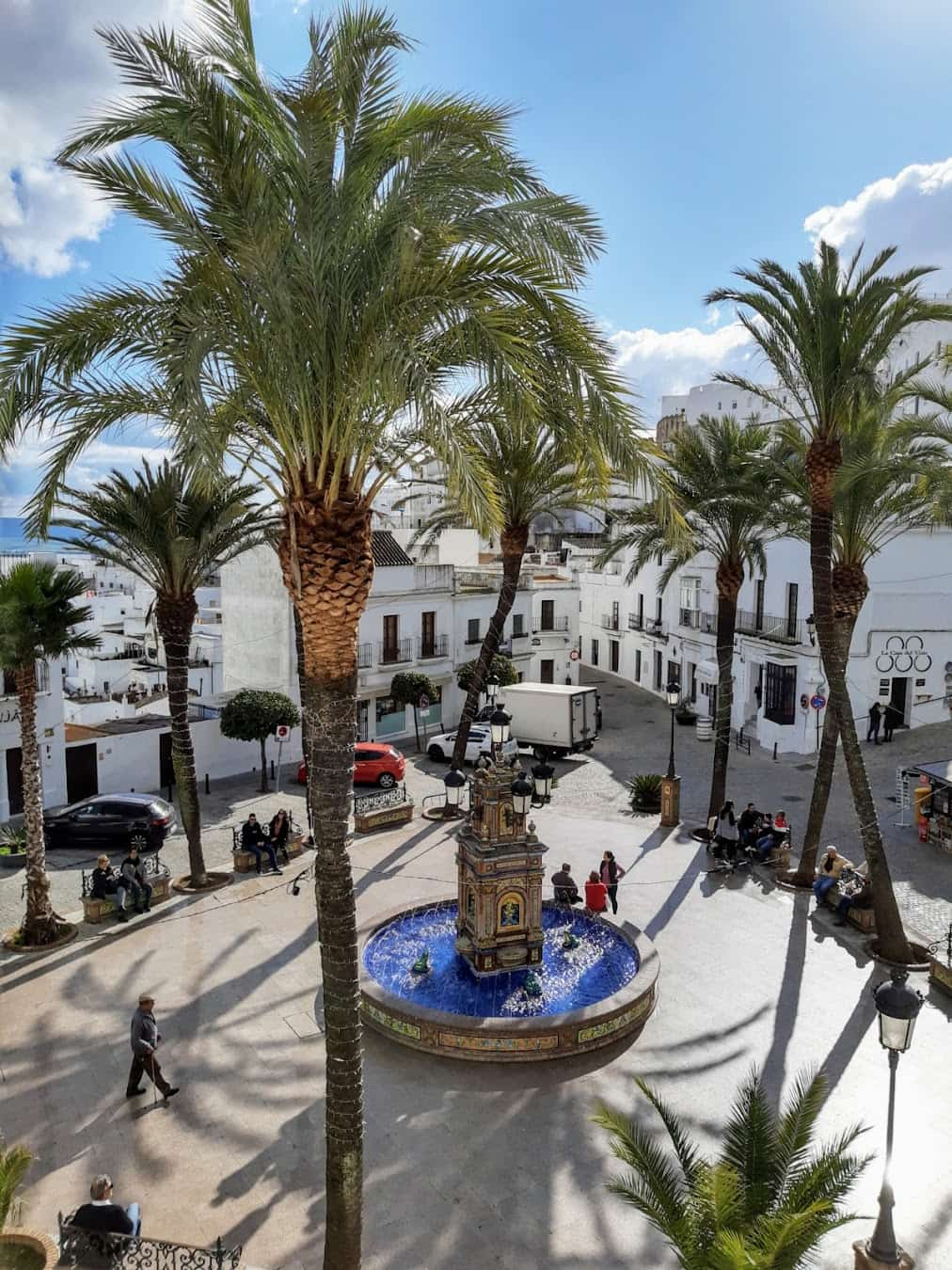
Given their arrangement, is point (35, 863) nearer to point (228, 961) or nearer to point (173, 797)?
point (228, 961)

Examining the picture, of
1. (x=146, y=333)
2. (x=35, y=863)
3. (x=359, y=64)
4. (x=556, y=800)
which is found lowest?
(x=556, y=800)

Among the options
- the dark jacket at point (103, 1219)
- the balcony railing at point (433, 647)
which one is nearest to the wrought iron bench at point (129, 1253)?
the dark jacket at point (103, 1219)

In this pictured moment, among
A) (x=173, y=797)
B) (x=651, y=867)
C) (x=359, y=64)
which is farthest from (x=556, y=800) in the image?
(x=359, y=64)

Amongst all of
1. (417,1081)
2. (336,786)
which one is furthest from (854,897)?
(336,786)

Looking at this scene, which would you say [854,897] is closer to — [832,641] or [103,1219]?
[832,641]

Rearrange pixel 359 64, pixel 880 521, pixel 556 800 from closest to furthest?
pixel 359 64 < pixel 880 521 < pixel 556 800

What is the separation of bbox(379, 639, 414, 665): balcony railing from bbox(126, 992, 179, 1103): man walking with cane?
1909cm

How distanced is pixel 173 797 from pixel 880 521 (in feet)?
56.3

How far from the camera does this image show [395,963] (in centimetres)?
1195

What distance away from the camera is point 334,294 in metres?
6.43

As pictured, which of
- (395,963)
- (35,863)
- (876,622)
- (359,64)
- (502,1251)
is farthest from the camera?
(876,622)

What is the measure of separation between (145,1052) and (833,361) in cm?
1254

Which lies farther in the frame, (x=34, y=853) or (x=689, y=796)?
(x=689, y=796)

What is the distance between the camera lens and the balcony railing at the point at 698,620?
32250 mm
